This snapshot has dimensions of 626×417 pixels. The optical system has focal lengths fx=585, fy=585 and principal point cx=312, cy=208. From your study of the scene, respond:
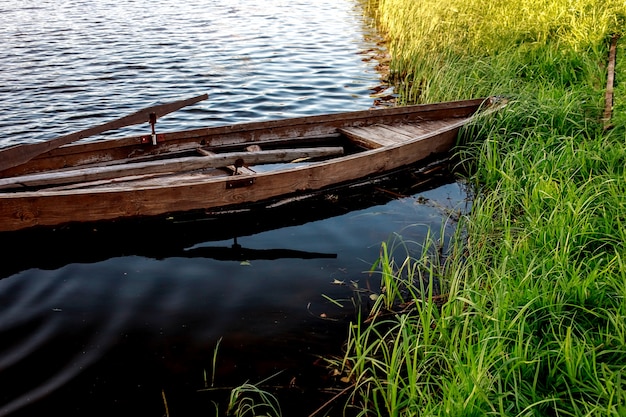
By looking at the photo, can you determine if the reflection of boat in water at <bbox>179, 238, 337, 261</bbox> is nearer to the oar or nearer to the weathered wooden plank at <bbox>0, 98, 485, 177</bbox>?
the oar

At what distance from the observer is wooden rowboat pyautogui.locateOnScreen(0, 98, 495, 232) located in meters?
4.52

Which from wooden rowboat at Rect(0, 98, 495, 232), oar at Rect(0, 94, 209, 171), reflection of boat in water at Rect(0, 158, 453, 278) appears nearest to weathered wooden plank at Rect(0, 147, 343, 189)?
wooden rowboat at Rect(0, 98, 495, 232)

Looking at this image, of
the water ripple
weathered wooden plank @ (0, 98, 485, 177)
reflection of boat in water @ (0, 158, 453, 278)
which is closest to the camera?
reflection of boat in water @ (0, 158, 453, 278)

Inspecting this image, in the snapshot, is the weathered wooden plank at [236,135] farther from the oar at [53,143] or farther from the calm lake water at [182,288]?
the calm lake water at [182,288]

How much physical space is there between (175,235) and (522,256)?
2768 mm

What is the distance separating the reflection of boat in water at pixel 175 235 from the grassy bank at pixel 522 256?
1.14m

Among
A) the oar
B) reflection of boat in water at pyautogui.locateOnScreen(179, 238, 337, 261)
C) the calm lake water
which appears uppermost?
the oar

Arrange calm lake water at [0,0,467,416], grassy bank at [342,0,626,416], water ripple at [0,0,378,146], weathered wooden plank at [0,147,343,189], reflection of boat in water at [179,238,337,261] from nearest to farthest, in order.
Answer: grassy bank at [342,0,626,416]
calm lake water at [0,0,467,416]
reflection of boat in water at [179,238,337,261]
weathered wooden plank at [0,147,343,189]
water ripple at [0,0,378,146]

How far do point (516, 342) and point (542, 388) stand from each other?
224 mm

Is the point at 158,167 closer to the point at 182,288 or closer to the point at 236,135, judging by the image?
the point at 236,135

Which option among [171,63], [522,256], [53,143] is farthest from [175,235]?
[171,63]

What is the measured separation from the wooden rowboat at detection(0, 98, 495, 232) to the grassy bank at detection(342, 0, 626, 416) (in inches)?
30.9

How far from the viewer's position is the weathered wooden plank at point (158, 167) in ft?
16.0

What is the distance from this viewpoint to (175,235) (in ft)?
16.0
